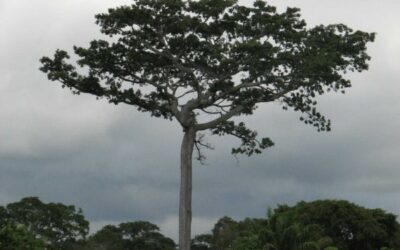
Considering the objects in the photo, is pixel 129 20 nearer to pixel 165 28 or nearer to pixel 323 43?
pixel 165 28

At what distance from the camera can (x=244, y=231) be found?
5534 cm

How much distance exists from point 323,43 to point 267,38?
271 cm

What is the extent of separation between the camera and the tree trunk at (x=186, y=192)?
3716 cm

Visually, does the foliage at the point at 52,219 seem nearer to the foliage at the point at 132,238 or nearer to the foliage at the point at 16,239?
the foliage at the point at 132,238

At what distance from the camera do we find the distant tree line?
43.9 meters

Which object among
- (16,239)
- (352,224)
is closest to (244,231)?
(352,224)

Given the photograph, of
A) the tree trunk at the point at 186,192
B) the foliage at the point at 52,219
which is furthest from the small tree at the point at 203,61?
the foliage at the point at 52,219

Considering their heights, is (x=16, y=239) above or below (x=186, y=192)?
below

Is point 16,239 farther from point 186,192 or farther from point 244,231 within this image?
point 244,231

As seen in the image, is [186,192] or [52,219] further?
[52,219]

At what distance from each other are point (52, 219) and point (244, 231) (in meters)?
23.2

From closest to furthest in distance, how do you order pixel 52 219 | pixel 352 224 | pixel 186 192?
pixel 186 192 → pixel 352 224 → pixel 52 219

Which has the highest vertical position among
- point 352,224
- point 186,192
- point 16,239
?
point 352,224

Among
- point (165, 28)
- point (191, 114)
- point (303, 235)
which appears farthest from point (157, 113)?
point (303, 235)
